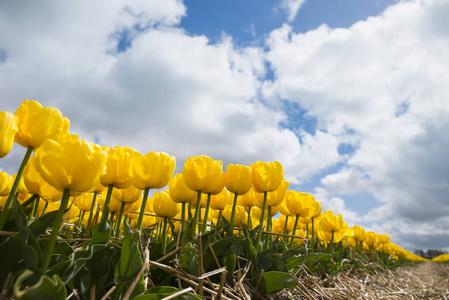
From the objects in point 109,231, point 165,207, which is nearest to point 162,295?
point 109,231

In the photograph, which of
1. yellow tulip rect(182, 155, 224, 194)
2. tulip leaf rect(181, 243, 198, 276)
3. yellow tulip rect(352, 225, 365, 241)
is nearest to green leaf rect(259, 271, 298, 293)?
tulip leaf rect(181, 243, 198, 276)

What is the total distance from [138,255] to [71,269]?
0.96ft

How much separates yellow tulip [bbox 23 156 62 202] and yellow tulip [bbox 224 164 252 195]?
3.85 ft

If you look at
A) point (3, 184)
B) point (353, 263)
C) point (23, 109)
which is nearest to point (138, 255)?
point (23, 109)

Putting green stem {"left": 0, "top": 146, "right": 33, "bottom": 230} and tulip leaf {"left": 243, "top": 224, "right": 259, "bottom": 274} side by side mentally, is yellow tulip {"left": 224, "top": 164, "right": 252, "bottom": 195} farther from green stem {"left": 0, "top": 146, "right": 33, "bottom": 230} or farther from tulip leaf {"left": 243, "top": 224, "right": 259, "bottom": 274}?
green stem {"left": 0, "top": 146, "right": 33, "bottom": 230}

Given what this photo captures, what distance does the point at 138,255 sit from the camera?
5.03 feet

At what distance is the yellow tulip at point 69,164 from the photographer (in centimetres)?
133

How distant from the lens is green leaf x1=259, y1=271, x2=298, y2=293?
222cm

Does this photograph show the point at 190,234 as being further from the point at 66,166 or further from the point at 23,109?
the point at 23,109

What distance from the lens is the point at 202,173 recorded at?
2107 mm

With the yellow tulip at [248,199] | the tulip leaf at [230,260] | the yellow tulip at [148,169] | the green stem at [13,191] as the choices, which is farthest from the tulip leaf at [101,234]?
the yellow tulip at [248,199]

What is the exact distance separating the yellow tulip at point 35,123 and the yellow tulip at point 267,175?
147 centimetres

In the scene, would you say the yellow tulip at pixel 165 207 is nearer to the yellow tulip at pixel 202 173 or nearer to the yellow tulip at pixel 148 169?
the yellow tulip at pixel 202 173

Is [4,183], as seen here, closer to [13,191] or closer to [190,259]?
[13,191]
